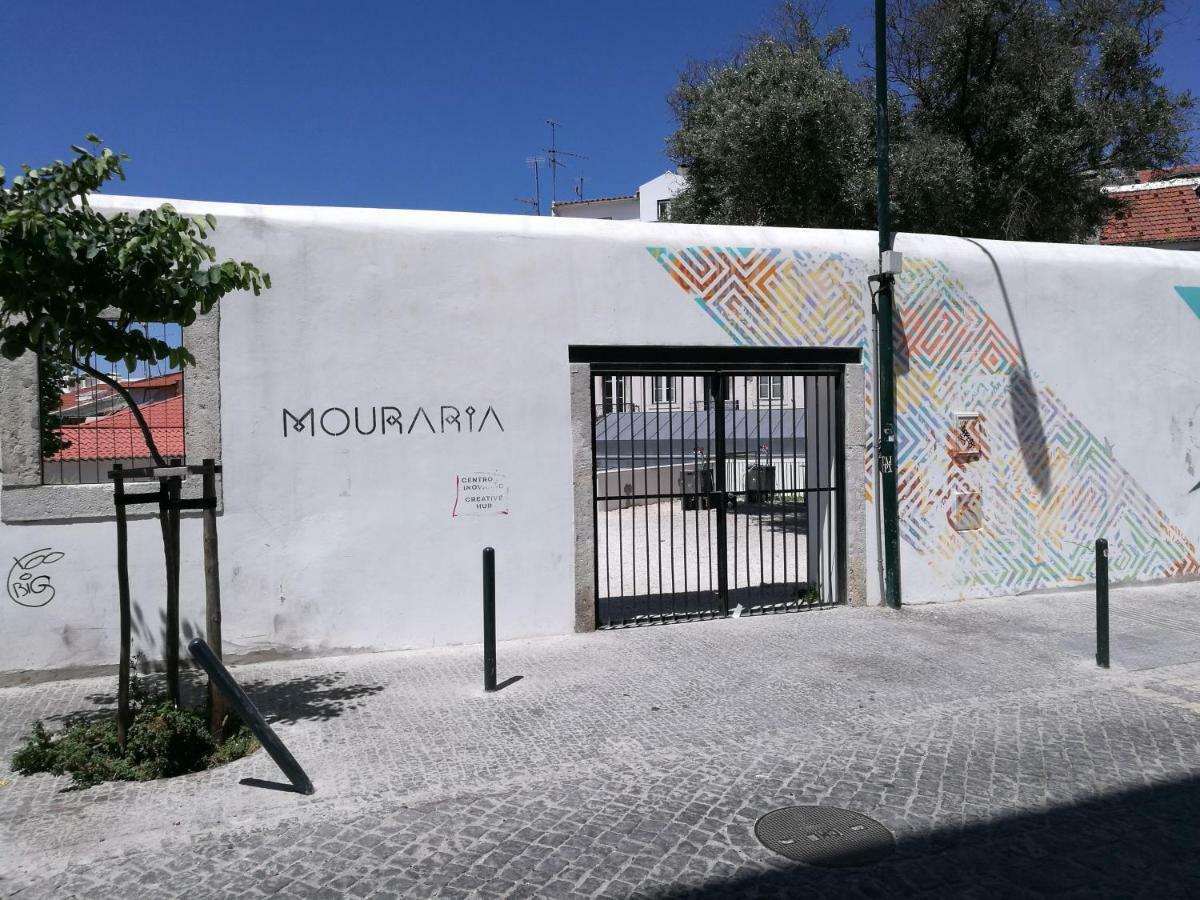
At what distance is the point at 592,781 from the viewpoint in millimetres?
4910

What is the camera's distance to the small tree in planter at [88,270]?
4.41 m

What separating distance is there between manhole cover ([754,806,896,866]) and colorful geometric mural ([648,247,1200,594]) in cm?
486

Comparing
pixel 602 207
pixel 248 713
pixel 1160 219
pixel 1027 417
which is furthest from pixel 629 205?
pixel 248 713

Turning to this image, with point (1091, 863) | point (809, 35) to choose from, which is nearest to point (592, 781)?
point (1091, 863)

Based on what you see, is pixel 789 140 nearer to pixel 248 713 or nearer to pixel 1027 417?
pixel 1027 417

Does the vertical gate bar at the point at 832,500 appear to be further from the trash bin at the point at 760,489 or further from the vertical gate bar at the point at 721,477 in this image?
the vertical gate bar at the point at 721,477

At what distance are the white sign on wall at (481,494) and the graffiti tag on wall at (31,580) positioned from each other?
2.99 m

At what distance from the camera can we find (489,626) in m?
6.34

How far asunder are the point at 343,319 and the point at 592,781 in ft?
14.0

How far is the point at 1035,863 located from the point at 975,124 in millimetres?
12402

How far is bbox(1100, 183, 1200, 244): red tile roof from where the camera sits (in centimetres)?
2128

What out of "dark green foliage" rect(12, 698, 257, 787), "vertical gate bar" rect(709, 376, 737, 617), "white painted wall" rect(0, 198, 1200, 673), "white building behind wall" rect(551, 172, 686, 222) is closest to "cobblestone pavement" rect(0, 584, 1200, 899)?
"dark green foliage" rect(12, 698, 257, 787)

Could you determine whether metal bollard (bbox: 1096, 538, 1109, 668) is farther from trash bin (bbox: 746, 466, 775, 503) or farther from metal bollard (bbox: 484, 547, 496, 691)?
metal bollard (bbox: 484, 547, 496, 691)

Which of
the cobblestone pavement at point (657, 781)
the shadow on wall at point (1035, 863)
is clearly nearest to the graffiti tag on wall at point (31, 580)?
the cobblestone pavement at point (657, 781)
